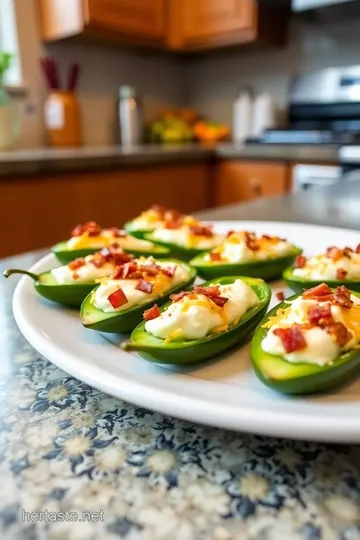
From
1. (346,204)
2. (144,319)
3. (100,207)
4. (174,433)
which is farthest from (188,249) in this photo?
(100,207)

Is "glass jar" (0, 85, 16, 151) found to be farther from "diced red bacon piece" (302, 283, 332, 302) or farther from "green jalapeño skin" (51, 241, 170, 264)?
"diced red bacon piece" (302, 283, 332, 302)

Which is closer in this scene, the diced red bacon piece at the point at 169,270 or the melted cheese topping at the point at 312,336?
the melted cheese topping at the point at 312,336

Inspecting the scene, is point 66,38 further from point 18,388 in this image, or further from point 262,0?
point 18,388

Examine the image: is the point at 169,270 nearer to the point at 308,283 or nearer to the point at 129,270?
the point at 129,270

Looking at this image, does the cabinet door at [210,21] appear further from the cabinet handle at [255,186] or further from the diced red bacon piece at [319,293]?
the diced red bacon piece at [319,293]

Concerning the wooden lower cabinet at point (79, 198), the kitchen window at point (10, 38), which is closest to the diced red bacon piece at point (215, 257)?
the wooden lower cabinet at point (79, 198)

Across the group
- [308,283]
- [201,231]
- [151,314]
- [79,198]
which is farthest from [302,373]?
[79,198]

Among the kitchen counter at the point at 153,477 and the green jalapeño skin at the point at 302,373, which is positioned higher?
the green jalapeño skin at the point at 302,373
